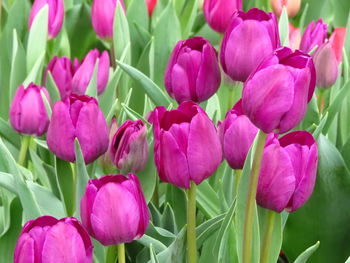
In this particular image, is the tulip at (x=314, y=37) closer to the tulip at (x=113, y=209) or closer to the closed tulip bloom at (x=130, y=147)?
the closed tulip bloom at (x=130, y=147)

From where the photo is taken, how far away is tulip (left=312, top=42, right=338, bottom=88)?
102cm

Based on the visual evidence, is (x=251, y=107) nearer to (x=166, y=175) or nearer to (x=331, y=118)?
(x=166, y=175)

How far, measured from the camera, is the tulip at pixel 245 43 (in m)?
0.71

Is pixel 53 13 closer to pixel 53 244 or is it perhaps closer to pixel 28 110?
pixel 28 110

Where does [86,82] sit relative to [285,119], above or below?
below

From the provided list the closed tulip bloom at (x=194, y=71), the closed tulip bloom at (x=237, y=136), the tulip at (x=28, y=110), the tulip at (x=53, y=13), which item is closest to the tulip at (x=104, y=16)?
the tulip at (x=53, y=13)

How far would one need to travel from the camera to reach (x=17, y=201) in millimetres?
787

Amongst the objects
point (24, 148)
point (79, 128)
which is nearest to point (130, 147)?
point (79, 128)

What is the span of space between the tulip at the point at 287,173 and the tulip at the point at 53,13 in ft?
2.40

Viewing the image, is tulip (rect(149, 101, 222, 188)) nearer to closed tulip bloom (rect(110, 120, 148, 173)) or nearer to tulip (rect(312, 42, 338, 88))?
closed tulip bloom (rect(110, 120, 148, 173))

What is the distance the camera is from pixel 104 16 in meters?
1.24

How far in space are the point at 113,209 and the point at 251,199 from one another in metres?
0.11

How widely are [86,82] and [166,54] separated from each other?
226 mm

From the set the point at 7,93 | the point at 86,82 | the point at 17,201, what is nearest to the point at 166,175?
the point at 17,201
